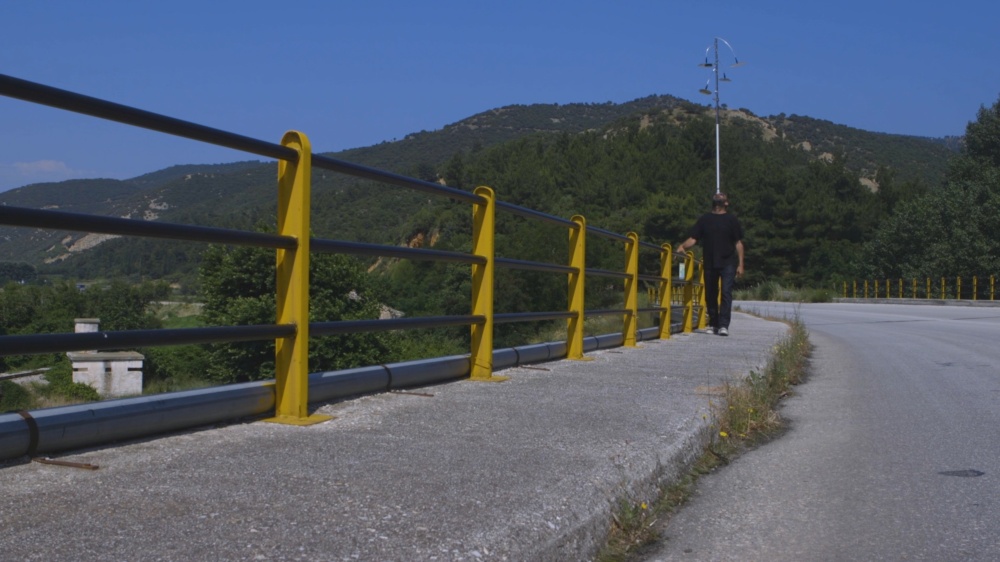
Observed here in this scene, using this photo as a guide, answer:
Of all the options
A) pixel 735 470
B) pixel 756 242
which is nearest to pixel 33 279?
pixel 735 470

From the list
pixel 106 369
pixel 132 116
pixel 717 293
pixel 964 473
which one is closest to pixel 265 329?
pixel 132 116

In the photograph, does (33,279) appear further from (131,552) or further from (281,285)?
(131,552)

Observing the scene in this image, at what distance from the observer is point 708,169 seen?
255 ft

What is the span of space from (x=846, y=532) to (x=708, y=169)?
76307 mm

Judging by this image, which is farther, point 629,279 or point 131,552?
point 629,279

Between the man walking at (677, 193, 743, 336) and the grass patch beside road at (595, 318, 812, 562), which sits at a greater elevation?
the man walking at (677, 193, 743, 336)

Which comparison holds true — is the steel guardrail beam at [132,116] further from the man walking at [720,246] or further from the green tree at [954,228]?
the green tree at [954,228]

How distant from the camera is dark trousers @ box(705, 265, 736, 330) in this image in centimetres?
1126

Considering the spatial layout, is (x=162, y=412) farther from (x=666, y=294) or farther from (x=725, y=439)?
(x=666, y=294)

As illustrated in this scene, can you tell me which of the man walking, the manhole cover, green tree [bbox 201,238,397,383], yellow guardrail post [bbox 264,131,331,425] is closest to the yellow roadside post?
the man walking

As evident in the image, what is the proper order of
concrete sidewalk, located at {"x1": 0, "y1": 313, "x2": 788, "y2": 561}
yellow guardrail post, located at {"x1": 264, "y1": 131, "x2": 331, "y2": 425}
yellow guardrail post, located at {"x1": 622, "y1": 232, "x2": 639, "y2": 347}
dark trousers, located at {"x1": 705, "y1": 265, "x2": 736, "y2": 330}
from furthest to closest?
1. dark trousers, located at {"x1": 705, "y1": 265, "x2": 736, "y2": 330}
2. yellow guardrail post, located at {"x1": 622, "y1": 232, "x2": 639, "y2": 347}
3. yellow guardrail post, located at {"x1": 264, "y1": 131, "x2": 331, "y2": 425}
4. concrete sidewalk, located at {"x1": 0, "y1": 313, "x2": 788, "y2": 561}

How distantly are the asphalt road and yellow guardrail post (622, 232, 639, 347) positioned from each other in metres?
2.19

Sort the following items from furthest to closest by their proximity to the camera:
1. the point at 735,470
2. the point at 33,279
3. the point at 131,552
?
the point at 735,470, the point at 33,279, the point at 131,552

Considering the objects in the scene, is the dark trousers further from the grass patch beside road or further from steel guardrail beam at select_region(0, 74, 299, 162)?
steel guardrail beam at select_region(0, 74, 299, 162)
